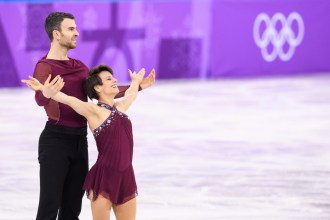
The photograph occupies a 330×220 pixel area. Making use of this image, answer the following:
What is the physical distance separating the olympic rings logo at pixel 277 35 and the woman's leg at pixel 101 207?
11860mm

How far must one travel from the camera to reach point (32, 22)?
1357 centimetres

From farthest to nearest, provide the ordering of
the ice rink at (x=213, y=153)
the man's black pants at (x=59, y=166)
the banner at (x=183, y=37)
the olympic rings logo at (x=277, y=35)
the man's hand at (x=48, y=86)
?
the olympic rings logo at (x=277, y=35) → the banner at (x=183, y=37) → the ice rink at (x=213, y=153) → the man's black pants at (x=59, y=166) → the man's hand at (x=48, y=86)

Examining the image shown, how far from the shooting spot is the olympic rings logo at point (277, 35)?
1638 centimetres

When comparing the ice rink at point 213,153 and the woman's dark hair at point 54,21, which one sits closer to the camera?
the woman's dark hair at point 54,21

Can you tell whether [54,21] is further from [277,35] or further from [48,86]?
[277,35]

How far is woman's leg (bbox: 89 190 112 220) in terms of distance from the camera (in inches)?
189

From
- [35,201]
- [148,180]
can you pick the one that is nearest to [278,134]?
[148,180]

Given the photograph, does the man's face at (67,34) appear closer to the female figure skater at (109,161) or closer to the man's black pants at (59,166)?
the female figure skater at (109,161)

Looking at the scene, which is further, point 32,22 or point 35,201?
point 32,22

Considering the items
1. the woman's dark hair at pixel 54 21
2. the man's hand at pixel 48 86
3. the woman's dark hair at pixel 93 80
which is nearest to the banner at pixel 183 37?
the woman's dark hair at pixel 54 21

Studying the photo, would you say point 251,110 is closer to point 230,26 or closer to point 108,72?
point 230,26

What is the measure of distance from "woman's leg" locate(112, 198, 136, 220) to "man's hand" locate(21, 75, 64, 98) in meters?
0.75

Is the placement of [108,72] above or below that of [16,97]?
above

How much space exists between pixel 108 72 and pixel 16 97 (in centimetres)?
801
